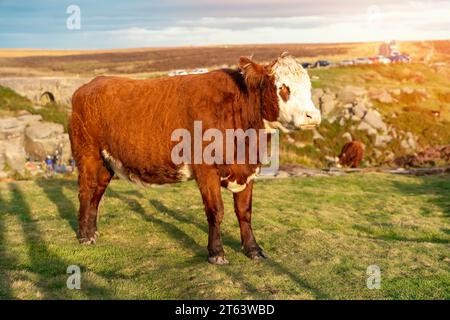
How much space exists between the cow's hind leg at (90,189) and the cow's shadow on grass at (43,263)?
0.86 meters

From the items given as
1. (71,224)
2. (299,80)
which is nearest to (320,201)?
(71,224)

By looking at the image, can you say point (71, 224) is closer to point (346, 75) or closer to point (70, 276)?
point (70, 276)

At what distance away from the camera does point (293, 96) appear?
833cm

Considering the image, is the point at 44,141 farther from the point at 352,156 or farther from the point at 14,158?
the point at 352,156

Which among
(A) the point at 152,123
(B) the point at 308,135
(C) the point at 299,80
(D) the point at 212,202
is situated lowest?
(B) the point at 308,135

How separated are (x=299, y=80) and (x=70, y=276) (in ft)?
15.7

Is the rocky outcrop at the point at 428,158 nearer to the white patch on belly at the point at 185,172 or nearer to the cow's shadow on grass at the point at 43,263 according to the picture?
the cow's shadow on grass at the point at 43,263

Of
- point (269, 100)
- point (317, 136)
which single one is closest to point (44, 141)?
point (317, 136)

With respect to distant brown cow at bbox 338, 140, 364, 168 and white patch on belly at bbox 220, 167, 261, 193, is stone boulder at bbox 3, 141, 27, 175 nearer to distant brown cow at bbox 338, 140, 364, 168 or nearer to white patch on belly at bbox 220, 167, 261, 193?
distant brown cow at bbox 338, 140, 364, 168

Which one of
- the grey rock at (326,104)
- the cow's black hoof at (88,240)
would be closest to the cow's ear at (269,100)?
the cow's black hoof at (88,240)

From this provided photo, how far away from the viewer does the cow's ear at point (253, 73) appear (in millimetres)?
8750

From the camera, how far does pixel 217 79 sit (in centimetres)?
930

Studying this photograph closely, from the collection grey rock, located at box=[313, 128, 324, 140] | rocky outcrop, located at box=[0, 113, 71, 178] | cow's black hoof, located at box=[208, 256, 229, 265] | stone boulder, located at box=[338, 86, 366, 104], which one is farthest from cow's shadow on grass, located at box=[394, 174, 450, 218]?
stone boulder, located at box=[338, 86, 366, 104]
